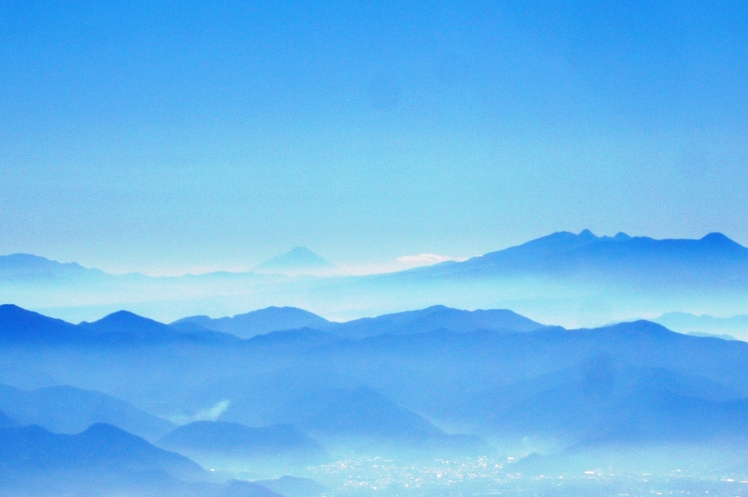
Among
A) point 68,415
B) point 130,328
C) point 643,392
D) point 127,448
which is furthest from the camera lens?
point 130,328

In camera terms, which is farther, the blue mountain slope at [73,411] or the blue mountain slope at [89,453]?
the blue mountain slope at [73,411]

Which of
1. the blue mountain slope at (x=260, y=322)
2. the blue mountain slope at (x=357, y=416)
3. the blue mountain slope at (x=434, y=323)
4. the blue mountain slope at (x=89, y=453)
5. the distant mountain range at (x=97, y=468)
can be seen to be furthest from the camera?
the blue mountain slope at (x=260, y=322)

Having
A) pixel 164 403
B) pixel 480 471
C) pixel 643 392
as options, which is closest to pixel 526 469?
pixel 480 471

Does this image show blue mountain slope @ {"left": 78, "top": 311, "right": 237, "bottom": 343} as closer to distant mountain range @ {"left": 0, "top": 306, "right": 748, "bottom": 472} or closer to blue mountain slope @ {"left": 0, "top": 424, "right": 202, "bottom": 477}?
distant mountain range @ {"left": 0, "top": 306, "right": 748, "bottom": 472}

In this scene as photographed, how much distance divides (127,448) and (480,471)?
43728 millimetres

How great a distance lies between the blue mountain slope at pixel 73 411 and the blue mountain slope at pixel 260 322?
3846 cm

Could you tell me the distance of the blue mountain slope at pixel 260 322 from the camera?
511ft

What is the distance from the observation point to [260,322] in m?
159

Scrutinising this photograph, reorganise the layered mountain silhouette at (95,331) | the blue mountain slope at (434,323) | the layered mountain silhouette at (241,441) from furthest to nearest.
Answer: the blue mountain slope at (434,323)
the layered mountain silhouette at (95,331)
the layered mountain silhouette at (241,441)

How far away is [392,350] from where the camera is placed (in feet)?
474

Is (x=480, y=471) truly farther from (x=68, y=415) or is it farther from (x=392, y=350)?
(x=68, y=415)

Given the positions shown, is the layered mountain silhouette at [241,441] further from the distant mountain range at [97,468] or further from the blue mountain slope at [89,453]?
the distant mountain range at [97,468]

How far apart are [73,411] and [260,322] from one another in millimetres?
52992

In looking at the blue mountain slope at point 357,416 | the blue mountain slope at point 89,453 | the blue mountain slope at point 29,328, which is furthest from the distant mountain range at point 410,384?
the blue mountain slope at point 89,453
